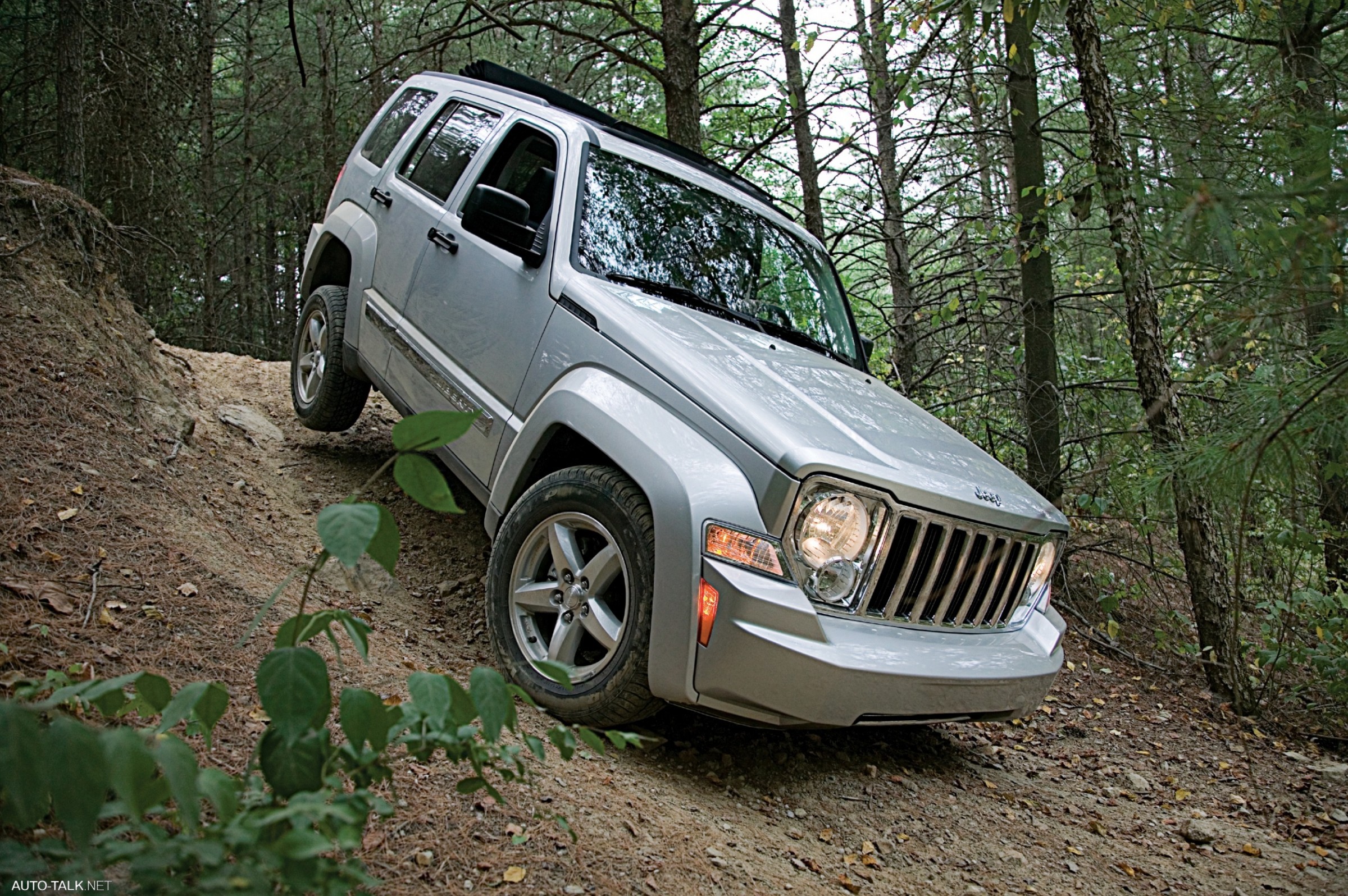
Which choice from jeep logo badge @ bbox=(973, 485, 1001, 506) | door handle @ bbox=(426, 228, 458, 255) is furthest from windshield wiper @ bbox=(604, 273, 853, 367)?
jeep logo badge @ bbox=(973, 485, 1001, 506)

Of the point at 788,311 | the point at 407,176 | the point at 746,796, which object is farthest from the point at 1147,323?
the point at 407,176

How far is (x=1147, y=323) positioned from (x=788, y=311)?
2.35m

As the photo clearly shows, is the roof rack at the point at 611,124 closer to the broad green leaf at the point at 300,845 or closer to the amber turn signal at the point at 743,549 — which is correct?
the amber turn signal at the point at 743,549

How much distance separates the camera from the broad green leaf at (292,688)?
145cm

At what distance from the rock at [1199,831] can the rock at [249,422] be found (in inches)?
209

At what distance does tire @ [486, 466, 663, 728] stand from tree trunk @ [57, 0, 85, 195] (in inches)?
222

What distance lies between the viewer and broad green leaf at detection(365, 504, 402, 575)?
160cm

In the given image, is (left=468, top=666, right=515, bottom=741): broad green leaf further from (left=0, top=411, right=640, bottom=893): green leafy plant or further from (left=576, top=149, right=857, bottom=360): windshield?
(left=576, top=149, right=857, bottom=360): windshield

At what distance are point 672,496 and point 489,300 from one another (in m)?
1.62

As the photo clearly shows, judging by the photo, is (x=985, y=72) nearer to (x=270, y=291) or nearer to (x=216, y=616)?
(x=216, y=616)

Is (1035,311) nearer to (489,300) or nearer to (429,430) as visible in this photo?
(489,300)

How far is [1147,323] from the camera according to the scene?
535cm

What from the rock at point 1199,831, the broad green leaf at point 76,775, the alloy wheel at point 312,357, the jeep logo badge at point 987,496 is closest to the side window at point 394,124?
the alloy wheel at point 312,357

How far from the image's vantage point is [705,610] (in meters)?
2.83
